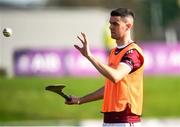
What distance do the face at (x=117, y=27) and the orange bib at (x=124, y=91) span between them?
0.12 m

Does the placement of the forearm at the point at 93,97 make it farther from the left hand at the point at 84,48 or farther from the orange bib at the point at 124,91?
the left hand at the point at 84,48

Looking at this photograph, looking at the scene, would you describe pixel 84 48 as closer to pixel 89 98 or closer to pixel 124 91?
pixel 124 91

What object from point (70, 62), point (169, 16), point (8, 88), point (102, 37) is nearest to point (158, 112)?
point (8, 88)

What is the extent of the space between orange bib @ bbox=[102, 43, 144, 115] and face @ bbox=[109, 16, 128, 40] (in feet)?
0.39

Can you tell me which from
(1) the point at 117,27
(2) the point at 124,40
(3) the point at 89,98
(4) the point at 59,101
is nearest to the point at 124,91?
(2) the point at 124,40

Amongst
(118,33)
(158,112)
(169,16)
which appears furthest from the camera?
(169,16)

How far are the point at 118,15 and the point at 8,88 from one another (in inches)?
891

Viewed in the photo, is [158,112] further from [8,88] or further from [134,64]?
[134,64]

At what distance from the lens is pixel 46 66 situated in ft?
121

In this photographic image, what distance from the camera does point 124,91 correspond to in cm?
653

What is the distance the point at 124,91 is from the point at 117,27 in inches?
20.5

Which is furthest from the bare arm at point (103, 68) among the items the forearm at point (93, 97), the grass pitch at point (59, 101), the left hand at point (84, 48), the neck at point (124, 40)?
the grass pitch at point (59, 101)

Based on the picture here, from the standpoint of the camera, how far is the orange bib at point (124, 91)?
652cm

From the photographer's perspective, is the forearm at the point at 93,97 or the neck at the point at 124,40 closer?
the neck at the point at 124,40
